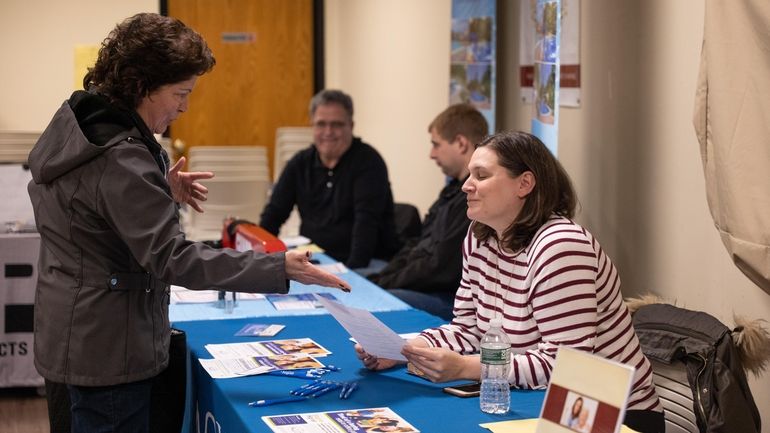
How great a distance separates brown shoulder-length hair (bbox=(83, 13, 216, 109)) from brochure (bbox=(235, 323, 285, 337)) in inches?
36.0

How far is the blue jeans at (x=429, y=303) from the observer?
156 inches

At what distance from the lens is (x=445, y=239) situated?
3.99 meters

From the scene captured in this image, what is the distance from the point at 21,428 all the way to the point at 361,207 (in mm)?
1830

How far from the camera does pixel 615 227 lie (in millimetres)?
4129

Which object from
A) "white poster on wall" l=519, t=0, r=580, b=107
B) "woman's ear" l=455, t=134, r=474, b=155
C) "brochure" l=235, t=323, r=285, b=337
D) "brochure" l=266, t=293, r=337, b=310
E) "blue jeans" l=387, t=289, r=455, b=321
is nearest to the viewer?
Answer: "brochure" l=235, t=323, r=285, b=337

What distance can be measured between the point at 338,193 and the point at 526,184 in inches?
102

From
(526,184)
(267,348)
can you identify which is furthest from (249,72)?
(526,184)

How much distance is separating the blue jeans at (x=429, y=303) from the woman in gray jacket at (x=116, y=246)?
6.05 ft

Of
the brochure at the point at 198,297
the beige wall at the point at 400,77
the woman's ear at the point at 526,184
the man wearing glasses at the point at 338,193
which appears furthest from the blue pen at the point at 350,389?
the beige wall at the point at 400,77

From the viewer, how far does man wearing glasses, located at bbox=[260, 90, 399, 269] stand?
4.81 meters

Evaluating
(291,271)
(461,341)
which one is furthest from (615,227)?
(291,271)

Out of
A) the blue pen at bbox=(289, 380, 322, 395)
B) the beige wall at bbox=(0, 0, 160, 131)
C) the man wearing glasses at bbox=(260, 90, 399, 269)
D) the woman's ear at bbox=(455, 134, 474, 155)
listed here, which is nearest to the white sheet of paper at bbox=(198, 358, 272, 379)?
the blue pen at bbox=(289, 380, 322, 395)

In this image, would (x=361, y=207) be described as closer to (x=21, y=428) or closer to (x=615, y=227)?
(x=615, y=227)

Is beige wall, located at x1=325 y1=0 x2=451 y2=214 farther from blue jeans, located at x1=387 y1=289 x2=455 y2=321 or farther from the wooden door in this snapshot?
blue jeans, located at x1=387 y1=289 x2=455 y2=321
